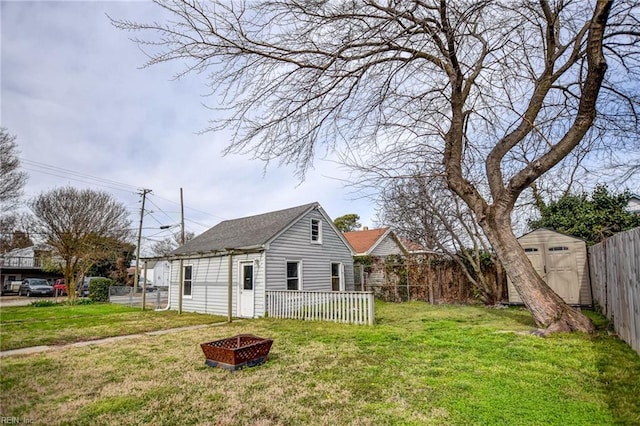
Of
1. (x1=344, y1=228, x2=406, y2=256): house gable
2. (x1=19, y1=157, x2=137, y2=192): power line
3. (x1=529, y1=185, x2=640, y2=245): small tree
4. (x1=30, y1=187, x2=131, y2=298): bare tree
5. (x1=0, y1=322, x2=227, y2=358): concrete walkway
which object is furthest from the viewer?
(x1=344, y1=228, x2=406, y2=256): house gable

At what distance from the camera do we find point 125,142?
1198 centimetres

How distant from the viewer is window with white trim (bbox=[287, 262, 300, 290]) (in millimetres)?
13188

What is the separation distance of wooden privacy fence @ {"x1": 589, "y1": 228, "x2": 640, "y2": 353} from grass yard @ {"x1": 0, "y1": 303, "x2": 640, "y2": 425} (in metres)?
0.37

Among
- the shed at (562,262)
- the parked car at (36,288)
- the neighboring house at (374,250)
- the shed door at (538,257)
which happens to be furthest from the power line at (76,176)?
the shed at (562,262)

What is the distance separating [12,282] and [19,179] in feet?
65.8

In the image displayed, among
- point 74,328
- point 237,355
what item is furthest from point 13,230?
point 237,355

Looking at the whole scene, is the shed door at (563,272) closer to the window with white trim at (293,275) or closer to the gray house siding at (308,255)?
the gray house siding at (308,255)

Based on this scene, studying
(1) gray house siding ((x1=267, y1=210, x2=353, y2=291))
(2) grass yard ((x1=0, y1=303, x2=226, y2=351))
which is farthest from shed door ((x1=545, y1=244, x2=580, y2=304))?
(2) grass yard ((x1=0, y1=303, x2=226, y2=351))

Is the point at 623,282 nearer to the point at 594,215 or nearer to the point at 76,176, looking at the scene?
the point at 594,215

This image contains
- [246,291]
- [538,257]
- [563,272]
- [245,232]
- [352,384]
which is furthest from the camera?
[245,232]

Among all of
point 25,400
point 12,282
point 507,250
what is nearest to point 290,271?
point 507,250

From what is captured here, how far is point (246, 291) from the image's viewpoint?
12469mm

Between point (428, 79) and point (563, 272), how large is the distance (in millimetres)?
8150

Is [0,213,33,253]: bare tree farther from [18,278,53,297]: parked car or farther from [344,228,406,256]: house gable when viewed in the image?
[344,228,406,256]: house gable
